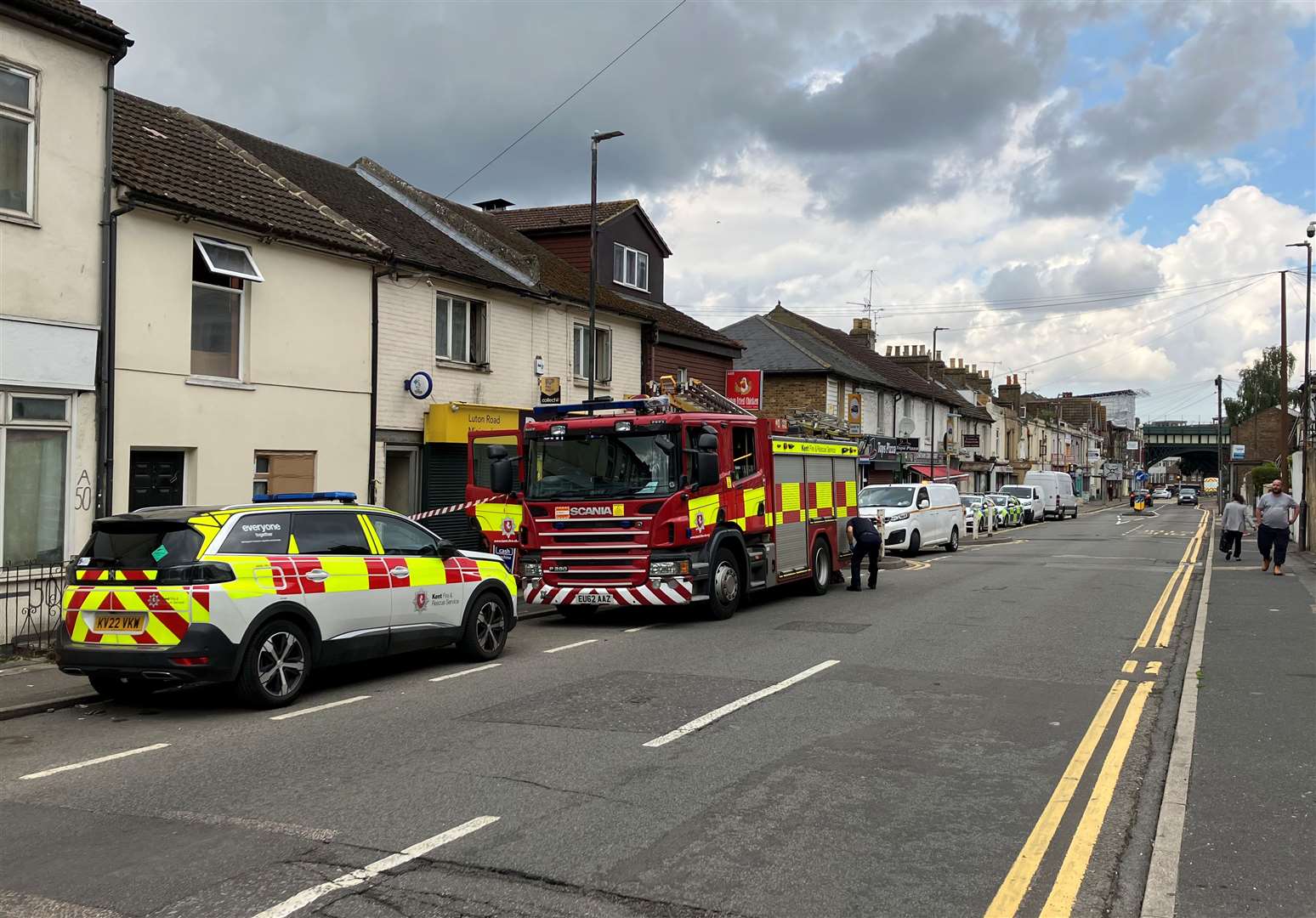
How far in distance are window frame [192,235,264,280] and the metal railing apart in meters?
4.49

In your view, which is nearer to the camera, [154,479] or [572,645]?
[572,645]

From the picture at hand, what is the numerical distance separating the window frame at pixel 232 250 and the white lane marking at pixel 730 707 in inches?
369

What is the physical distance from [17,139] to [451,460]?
29.6ft

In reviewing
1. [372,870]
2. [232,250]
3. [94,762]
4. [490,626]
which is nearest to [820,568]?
[490,626]

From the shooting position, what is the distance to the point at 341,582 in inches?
359

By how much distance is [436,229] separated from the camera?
75.3ft

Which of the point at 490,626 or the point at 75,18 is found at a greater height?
the point at 75,18

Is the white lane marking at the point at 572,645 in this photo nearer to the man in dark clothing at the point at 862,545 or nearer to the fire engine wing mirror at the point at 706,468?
the fire engine wing mirror at the point at 706,468

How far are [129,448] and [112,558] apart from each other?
17.4ft

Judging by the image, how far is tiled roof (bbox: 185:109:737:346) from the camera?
19688 millimetres

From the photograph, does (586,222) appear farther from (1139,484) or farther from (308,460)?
(1139,484)

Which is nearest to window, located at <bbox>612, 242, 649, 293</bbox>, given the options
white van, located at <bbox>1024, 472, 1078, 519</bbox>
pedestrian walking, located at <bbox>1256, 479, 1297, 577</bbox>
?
pedestrian walking, located at <bbox>1256, 479, 1297, 577</bbox>

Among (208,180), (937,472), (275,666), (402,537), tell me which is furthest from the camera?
(937,472)

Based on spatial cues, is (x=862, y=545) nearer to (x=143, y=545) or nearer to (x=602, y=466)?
(x=602, y=466)
